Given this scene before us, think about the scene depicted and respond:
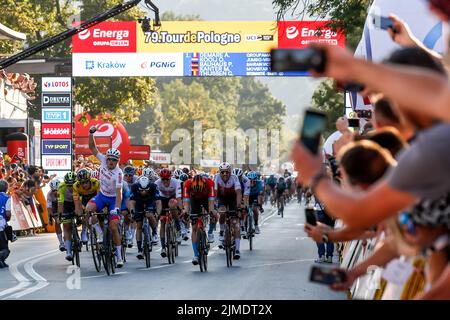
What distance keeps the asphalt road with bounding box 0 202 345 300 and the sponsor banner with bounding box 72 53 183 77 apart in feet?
60.7

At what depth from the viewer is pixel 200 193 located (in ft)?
60.0

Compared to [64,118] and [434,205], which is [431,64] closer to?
[434,205]

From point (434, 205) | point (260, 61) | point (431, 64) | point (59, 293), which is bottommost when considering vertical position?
point (59, 293)

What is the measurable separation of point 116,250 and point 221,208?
2607mm

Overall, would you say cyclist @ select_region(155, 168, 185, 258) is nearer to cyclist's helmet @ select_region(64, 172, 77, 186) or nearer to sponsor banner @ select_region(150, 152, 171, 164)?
cyclist's helmet @ select_region(64, 172, 77, 186)

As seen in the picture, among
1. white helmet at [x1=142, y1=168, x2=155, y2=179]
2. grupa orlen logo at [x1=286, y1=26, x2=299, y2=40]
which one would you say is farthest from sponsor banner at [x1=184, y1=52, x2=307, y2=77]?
white helmet at [x1=142, y1=168, x2=155, y2=179]

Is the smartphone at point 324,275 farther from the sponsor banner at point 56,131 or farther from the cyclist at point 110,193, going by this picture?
the sponsor banner at point 56,131

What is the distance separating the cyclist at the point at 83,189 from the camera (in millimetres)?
17484

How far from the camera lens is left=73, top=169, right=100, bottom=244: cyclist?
17.5 meters

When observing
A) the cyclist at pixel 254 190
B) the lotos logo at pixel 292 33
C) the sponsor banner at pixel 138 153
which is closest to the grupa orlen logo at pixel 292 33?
the lotos logo at pixel 292 33

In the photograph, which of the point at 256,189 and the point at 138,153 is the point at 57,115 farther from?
the point at 138,153

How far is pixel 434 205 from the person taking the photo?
3.96 metres
